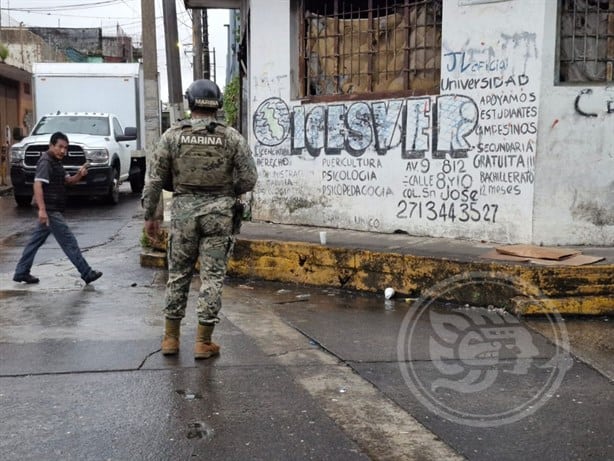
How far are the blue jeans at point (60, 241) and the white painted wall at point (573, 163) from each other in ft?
15.7

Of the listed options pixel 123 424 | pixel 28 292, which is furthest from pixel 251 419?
pixel 28 292

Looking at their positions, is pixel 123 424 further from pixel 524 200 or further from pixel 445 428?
pixel 524 200

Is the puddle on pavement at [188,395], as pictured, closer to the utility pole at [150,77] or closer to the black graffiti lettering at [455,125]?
the black graffiti lettering at [455,125]

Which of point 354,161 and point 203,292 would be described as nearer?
point 203,292

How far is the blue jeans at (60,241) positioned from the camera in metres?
7.63

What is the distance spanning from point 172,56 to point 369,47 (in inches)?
146

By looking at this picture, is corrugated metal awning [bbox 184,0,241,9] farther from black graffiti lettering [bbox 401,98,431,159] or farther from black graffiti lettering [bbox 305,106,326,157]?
black graffiti lettering [bbox 401,98,431,159]

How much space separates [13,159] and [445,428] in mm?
13988

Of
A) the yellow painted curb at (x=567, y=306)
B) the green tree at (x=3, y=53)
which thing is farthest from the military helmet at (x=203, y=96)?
the green tree at (x=3, y=53)

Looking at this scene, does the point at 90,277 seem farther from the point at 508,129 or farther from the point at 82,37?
the point at 82,37

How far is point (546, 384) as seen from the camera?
451 centimetres

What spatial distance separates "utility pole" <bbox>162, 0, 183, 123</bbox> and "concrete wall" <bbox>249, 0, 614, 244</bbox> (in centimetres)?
193

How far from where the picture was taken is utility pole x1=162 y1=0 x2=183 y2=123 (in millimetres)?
10789

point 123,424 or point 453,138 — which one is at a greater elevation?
point 453,138
